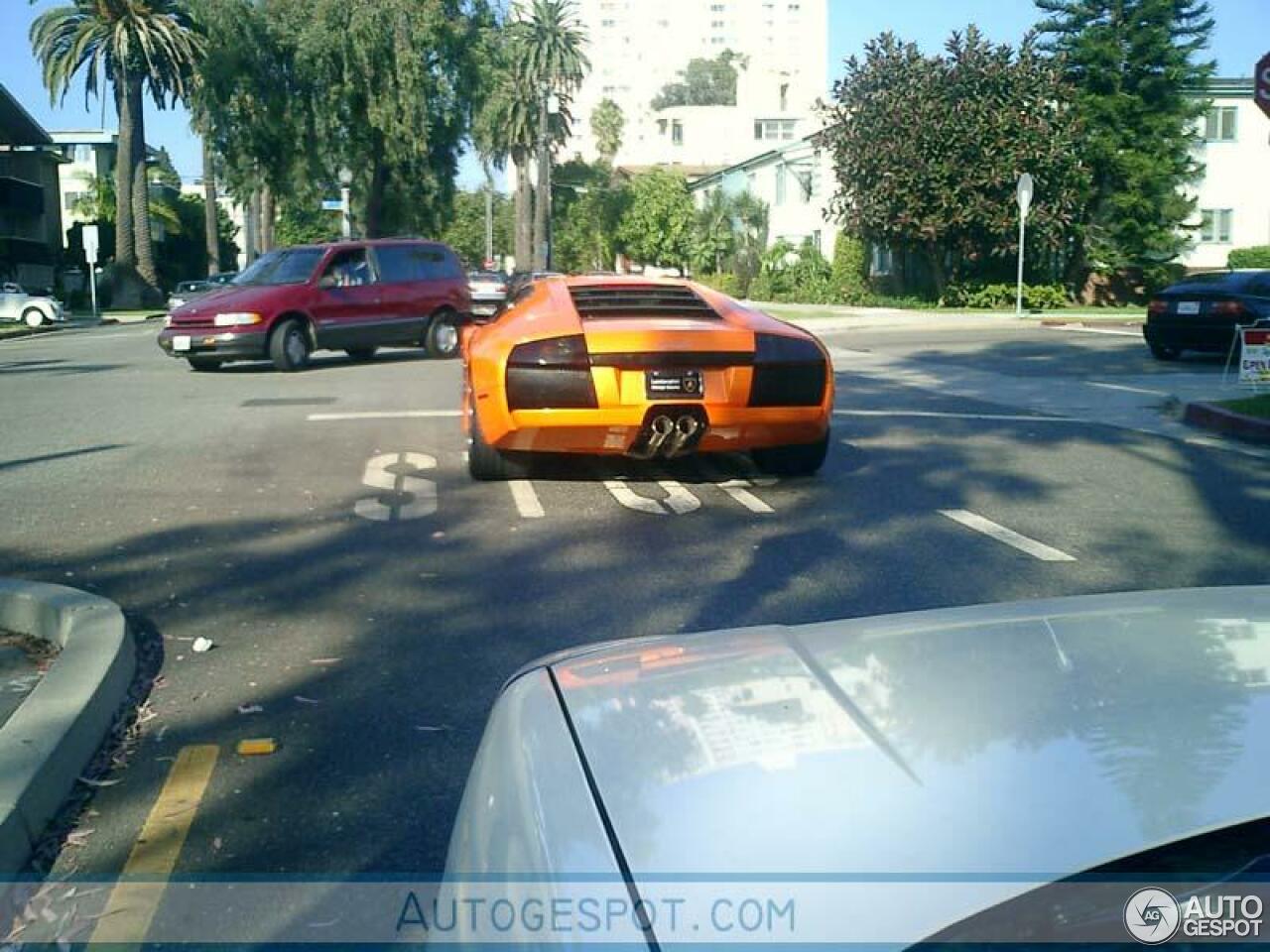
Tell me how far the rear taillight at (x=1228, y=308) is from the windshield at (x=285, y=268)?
41.4 feet

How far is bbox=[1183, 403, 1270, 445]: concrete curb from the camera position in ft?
38.0

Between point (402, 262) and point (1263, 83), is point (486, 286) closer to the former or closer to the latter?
point (402, 262)

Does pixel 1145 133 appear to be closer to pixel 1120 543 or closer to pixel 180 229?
pixel 1120 543

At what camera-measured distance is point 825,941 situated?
1514 millimetres

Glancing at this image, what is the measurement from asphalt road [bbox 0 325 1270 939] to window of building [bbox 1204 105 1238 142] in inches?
1430

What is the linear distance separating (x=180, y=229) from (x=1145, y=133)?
176 feet

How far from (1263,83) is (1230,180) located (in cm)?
3829

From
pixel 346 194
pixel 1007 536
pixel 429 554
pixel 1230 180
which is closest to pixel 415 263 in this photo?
pixel 429 554

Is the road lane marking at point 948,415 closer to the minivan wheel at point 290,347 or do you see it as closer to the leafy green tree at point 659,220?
the minivan wheel at point 290,347

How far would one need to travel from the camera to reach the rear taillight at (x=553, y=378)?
26.4ft

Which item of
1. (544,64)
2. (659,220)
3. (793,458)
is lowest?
(793,458)

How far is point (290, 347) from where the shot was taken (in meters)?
19.3

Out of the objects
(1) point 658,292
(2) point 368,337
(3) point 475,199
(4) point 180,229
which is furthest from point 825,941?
(3) point 475,199

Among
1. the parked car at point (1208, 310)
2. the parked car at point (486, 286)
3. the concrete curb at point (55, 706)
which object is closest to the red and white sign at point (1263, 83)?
the parked car at point (1208, 310)
